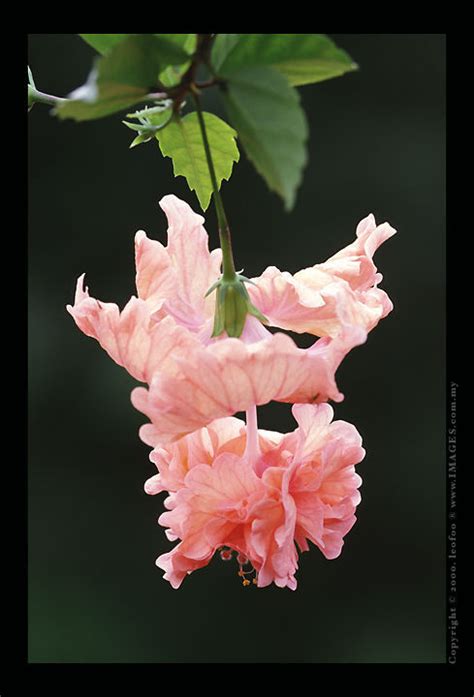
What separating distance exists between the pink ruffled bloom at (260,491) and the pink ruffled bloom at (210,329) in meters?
0.07

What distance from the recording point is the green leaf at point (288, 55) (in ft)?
1.42

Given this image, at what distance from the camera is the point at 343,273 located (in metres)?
0.59

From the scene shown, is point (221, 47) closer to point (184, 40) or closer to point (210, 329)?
point (184, 40)

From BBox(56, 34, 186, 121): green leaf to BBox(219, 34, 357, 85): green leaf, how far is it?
0.03m

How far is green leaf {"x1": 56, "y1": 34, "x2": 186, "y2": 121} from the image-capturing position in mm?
406

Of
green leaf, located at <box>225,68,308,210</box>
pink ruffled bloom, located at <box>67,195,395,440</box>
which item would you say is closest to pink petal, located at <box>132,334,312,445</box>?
pink ruffled bloom, located at <box>67,195,395,440</box>

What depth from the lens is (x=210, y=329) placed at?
1.88ft

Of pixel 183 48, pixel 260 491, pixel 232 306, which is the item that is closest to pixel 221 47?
pixel 183 48

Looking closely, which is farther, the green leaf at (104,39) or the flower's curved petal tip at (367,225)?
the flower's curved petal tip at (367,225)

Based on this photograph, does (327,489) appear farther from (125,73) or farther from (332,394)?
(125,73)

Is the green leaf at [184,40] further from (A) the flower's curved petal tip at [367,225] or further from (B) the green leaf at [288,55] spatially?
(A) the flower's curved petal tip at [367,225]

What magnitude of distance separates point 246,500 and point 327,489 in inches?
2.5

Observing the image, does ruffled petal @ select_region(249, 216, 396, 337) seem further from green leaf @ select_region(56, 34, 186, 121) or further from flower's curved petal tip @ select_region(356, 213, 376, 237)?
green leaf @ select_region(56, 34, 186, 121)

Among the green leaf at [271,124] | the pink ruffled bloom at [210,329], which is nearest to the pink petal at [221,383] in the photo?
the pink ruffled bloom at [210,329]
